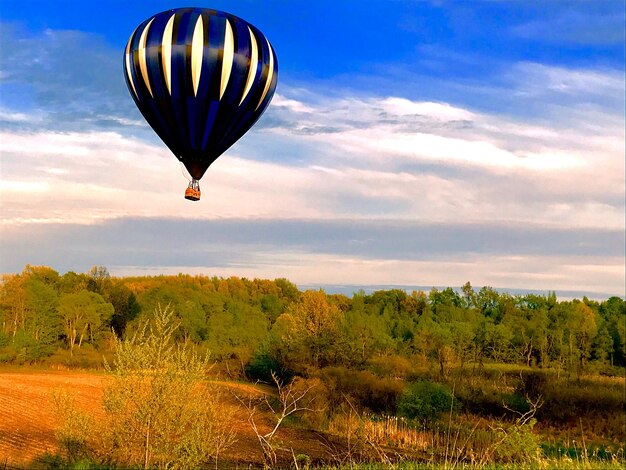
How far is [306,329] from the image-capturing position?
51125 millimetres

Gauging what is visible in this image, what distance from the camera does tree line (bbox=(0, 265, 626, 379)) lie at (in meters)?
52.2

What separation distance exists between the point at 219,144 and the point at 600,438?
3023 centimetres

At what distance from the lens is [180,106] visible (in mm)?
17500

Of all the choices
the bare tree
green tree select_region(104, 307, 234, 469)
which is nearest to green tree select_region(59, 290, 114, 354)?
the bare tree

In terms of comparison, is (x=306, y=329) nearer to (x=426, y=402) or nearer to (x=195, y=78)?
(x=426, y=402)

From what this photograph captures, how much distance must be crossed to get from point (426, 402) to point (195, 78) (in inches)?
911

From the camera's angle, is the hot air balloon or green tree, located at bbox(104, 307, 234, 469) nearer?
green tree, located at bbox(104, 307, 234, 469)

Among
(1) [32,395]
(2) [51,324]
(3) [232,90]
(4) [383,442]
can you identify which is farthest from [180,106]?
(2) [51,324]

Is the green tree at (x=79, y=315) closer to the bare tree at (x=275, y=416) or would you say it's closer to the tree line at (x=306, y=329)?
the tree line at (x=306, y=329)

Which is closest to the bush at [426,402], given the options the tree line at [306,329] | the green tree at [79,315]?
the tree line at [306,329]

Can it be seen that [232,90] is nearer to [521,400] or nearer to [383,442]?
[383,442]

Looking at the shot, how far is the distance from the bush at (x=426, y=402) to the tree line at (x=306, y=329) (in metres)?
14.1

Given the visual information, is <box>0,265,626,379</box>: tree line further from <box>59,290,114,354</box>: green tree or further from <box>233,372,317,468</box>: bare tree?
<box>233,372,317,468</box>: bare tree

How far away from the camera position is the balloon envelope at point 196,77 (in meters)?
17.5
